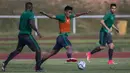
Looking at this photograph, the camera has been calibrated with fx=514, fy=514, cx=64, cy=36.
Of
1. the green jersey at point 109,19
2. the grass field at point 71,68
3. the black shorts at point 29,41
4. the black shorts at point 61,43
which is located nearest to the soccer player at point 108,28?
the green jersey at point 109,19

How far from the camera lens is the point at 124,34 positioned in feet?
71.1

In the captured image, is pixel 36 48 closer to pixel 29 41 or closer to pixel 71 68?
pixel 29 41

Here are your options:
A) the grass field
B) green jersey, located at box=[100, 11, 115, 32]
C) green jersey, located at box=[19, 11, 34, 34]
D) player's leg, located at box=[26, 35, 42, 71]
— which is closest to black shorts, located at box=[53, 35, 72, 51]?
the grass field

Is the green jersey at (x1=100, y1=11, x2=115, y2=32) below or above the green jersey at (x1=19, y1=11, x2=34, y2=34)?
below

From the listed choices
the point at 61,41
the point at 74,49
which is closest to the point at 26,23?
the point at 61,41

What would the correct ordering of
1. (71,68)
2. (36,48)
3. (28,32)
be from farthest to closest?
(71,68), (28,32), (36,48)

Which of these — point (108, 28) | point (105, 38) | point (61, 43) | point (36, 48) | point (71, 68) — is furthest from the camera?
point (105, 38)

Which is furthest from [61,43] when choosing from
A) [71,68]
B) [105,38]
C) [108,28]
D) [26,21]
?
[105,38]

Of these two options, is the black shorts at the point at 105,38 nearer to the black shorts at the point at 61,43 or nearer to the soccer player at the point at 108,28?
the soccer player at the point at 108,28

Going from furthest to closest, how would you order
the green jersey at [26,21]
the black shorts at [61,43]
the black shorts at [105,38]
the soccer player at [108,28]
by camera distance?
the black shorts at [105,38] → the soccer player at [108,28] → the black shorts at [61,43] → the green jersey at [26,21]

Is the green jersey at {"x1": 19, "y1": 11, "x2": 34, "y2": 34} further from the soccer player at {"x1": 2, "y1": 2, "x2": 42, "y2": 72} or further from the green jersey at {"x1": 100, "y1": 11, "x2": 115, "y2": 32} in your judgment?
the green jersey at {"x1": 100, "y1": 11, "x2": 115, "y2": 32}

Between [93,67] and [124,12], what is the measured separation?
28.5 ft

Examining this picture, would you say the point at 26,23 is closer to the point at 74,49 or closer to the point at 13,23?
the point at 74,49

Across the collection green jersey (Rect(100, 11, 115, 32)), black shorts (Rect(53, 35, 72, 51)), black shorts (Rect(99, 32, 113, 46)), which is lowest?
black shorts (Rect(99, 32, 113, 46))
